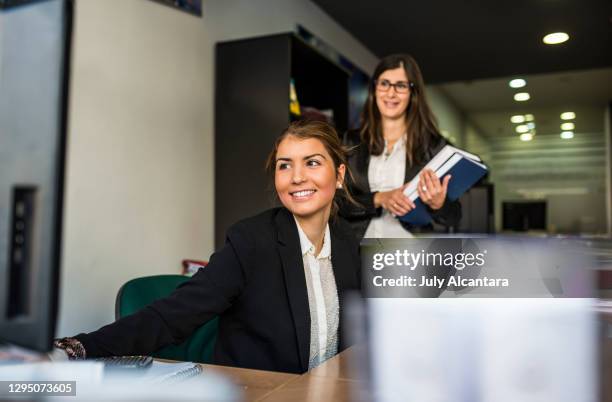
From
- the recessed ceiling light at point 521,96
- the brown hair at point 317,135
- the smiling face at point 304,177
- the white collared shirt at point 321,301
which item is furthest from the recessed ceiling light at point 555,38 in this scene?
the white collared shirt at point 321,301

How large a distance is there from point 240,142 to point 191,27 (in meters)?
0.63

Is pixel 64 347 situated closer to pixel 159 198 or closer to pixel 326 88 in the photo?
pixel 159 198

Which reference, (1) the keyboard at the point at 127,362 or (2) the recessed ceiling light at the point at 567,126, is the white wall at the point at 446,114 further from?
(1) the keyboard at the point at 127,362

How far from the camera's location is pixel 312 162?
1495mm

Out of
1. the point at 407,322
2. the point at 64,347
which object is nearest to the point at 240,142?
the point at 64,347

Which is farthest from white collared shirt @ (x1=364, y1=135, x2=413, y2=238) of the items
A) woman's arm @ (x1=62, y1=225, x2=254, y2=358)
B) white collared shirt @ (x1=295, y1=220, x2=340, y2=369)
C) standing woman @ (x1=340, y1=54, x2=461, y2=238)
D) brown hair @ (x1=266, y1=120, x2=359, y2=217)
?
woman's arm @ (x1=62, y1=225, x2=254, y2=358)

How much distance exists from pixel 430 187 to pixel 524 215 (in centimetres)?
601

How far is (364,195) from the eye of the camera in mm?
2143

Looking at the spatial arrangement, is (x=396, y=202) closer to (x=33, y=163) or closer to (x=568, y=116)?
(x=33, y=163)

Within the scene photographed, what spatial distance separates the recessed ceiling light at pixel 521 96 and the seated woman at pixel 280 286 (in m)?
7.03

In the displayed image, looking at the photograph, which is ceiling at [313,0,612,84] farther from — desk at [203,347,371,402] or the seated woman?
desk at [203,347,371,402]

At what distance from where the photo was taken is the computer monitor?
499 millimetres

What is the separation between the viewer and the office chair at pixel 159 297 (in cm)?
146

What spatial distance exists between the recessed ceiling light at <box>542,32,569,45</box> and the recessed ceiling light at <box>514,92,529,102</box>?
2.88 metres
